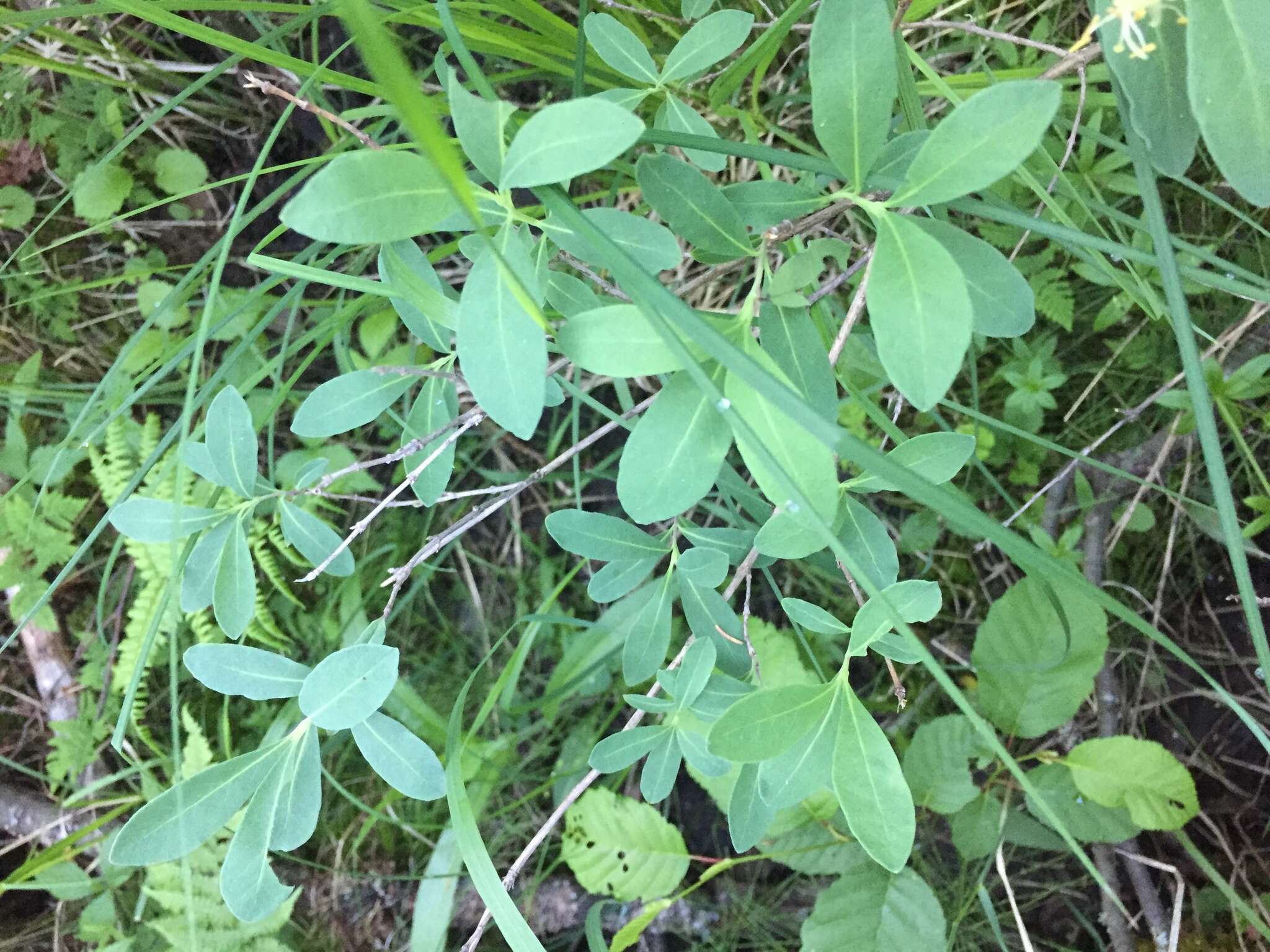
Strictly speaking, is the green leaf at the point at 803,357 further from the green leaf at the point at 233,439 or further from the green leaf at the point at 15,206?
the green leaf at the point at 15,206

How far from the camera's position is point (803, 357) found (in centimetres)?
74

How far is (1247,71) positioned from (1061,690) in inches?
42.6

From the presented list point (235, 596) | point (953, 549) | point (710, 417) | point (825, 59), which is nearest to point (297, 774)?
point (235, 596)

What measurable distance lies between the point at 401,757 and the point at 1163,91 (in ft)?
3.23

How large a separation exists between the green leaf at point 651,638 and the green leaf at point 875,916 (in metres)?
0.69

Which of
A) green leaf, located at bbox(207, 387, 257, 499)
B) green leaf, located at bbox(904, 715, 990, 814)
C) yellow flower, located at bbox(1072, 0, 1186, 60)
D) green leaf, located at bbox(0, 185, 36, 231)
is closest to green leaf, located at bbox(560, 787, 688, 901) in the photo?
green leaf, located at bbox(904, 715, 990, 814)

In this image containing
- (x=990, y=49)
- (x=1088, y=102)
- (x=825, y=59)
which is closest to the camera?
(x=825, y=59)

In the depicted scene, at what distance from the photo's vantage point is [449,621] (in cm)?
188

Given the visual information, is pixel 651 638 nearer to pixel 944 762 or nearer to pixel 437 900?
pixel 944 762

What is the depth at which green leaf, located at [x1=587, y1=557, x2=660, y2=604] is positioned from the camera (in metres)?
1.02

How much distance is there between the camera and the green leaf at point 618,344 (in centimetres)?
62

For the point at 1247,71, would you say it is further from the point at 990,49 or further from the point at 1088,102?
the point at 990,49

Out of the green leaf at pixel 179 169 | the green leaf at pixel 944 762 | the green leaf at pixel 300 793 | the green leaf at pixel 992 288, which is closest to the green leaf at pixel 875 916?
the green leaf at pixel 944 762

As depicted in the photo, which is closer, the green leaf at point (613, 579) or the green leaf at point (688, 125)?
the green leaf at point (688, 125)
